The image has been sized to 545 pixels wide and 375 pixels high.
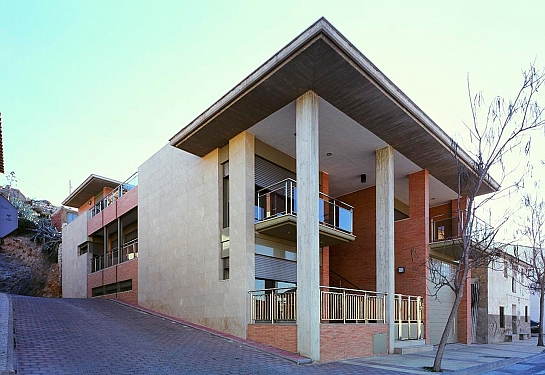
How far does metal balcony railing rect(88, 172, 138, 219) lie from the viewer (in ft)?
74.0

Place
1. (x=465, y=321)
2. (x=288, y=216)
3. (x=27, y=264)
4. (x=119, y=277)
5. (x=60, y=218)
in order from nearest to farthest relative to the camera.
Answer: (x=288, y=216) < (x=465, y=321) < (x=119, y=277) < (x=27, y=264) < (x=60, y=218)

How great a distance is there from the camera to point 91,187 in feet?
96.1

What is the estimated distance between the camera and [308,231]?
38.0 feet

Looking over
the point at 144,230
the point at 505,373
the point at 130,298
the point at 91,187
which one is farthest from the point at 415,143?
the point at 91,187

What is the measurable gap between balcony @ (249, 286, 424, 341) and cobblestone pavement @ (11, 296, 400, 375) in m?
1.22

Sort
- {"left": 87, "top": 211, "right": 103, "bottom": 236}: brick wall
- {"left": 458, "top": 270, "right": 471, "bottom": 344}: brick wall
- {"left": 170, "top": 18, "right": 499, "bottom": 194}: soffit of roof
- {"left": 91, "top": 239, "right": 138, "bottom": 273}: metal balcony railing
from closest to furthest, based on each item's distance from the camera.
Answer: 1. {"left": 170, "top": 18, "right": 499, "bottom": 194}: soffit of roof
2. {"left": 458, "top": 270, "right": 471, "bottom": 344}: brick wall
3. {"left": 91, "top": 239, "right": 138, "bottom": 273}: metal balcony railing
4. {"left": 87, "top": 211, "right": 103, "bottom": 236}: brick wall

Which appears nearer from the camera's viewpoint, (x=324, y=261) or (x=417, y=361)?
(x=417, y=361)

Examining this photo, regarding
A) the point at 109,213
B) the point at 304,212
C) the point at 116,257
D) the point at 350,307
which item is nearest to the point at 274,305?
the point at 350,307

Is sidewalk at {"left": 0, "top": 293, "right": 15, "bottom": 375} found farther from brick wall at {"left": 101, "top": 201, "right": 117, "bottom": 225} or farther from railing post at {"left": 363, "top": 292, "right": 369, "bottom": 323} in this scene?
brick wall at {"left": 101, "top": 201, "right": 117, "bottom": 225}

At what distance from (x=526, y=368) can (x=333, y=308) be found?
5655 millimetres

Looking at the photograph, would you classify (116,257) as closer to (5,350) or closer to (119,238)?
(119,238)

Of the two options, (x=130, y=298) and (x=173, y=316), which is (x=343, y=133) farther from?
(x=130, y=298)

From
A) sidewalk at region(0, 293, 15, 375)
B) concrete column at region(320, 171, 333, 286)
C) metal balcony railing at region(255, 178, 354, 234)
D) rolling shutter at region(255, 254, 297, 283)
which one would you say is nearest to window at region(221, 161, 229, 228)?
metal balcony railing at region(255, 178, 354, 234)

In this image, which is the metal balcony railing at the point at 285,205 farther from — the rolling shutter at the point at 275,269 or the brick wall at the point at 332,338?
the brick wall at the point at 332,338
